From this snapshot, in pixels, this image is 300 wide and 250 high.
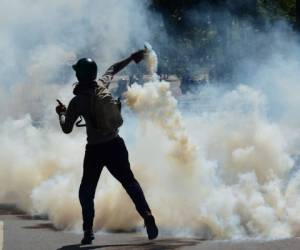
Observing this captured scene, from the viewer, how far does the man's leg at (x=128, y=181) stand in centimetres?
789

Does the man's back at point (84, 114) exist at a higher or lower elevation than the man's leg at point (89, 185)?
higher

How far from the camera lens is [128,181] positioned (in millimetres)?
7992

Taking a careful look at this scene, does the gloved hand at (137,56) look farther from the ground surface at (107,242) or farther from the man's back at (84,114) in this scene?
the ground surface at (107,242)

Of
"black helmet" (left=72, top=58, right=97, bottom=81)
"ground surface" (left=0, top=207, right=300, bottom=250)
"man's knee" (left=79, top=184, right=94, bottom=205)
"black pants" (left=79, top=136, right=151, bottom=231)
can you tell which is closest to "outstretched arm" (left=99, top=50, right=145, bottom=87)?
"black helmet" (left=72, top=58, right=97, bottom=81)

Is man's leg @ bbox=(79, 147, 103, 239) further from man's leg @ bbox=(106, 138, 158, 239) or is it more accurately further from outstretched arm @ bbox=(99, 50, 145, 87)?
outstretched arm @ bbox=(99, 50, 145, 87)

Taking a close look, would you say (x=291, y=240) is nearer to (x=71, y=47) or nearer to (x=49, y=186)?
(x=49, y=186)

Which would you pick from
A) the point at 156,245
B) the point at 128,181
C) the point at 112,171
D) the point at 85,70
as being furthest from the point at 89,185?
the point at 85,70

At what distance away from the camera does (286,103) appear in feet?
58.6

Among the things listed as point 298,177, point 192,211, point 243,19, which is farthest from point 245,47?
point 192,211

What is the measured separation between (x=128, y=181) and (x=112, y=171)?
6.7 inches

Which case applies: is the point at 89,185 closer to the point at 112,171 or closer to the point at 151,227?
the point at 112,171

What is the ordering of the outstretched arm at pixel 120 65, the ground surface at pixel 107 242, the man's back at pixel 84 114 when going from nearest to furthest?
the ground surface at pixel 107 242
the man's back at pixel 84 114
the outstretched arm at pixel 120 65

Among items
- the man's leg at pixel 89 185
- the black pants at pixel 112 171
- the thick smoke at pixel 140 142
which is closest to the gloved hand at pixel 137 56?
the thick smoke at pixel 140 142

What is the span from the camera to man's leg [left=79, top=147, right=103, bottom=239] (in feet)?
26.4
